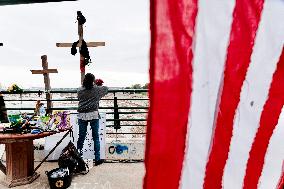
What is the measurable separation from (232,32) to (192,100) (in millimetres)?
340

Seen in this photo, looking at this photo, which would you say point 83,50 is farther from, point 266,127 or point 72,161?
point 266,127

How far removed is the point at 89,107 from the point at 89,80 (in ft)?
1.81

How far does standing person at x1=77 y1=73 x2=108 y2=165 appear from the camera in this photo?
6.62 metres

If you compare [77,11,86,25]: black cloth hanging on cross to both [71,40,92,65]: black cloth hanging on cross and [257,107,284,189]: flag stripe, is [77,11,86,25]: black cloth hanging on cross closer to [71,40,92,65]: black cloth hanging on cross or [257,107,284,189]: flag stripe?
[71,40,92,65]: black cloth hanging on cross

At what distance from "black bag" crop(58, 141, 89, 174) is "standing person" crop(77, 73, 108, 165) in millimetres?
404

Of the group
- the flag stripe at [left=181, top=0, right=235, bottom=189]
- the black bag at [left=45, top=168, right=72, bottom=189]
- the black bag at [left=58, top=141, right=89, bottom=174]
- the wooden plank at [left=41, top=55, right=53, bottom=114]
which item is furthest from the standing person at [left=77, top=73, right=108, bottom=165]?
the flag stripe at [left=181, top=0, right=235, bottom=189]

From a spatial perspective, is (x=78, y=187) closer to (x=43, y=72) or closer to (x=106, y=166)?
(x=106, y=166)

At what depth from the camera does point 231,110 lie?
1586 mm

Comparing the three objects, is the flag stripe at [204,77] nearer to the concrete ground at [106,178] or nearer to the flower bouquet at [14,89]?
the concrete ground at [106,178]

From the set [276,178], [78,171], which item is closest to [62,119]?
[78,171]

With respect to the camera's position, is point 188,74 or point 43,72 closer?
point 188,74

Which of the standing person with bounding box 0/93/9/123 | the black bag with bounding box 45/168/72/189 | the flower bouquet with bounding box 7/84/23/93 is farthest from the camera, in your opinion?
the flower bouquet with bounding box 7/84/23/93

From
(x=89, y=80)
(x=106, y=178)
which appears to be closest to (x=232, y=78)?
(x=106, y=178)

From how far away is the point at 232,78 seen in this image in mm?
1519
